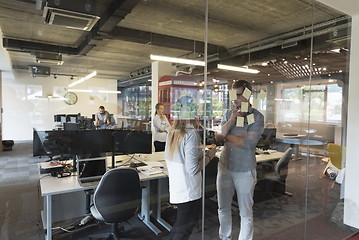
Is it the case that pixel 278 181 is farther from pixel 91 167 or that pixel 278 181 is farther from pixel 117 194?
pixel 91 167

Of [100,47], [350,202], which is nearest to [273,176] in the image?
[350,202]

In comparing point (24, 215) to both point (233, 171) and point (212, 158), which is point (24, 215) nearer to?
point (212, 158)

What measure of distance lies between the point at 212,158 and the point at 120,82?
8.66 metres

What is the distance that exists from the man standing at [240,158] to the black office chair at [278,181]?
1526 millimetres

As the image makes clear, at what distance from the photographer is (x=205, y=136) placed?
261cm

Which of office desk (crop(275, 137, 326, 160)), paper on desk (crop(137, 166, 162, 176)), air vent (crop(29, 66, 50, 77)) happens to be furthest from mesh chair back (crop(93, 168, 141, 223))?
air vent (crop(29, 66, 50, 77))

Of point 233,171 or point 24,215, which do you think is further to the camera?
point 24,215

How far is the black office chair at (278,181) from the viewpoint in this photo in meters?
3.99

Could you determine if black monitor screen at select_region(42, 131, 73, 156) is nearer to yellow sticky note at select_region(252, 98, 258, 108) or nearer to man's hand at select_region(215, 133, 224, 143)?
man's hand at select_region(215, 133, 224, 143)

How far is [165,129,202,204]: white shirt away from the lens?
2154 millimetres

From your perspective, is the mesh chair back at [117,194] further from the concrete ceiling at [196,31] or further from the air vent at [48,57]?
the air vent at [48,57]

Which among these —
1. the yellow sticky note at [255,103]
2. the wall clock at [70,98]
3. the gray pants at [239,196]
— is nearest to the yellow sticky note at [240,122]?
the yellow sticky note at [255,103]

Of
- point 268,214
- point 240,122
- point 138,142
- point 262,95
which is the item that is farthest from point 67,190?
point 268,214

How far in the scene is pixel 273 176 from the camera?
403 cm
